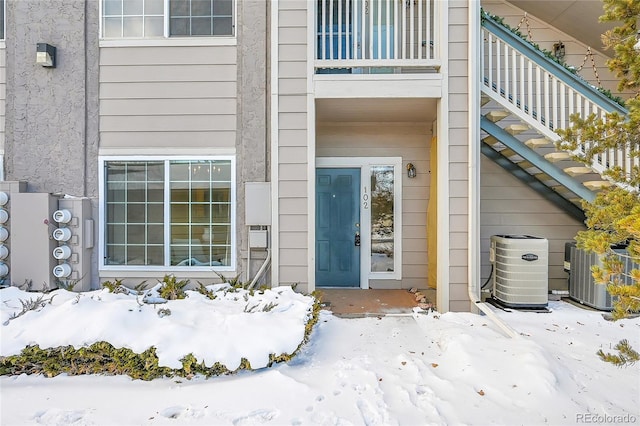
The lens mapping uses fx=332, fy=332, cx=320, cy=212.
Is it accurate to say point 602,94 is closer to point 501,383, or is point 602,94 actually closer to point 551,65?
point 551,65

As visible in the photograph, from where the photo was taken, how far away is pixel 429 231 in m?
5.16

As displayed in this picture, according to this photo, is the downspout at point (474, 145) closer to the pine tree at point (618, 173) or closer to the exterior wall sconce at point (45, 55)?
the pine tree at point (618, 173)

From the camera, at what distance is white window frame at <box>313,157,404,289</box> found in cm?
525

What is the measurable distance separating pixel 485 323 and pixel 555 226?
8.12 feet

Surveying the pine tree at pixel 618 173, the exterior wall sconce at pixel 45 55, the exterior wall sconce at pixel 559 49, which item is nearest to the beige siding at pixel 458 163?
the pine tree at pixel 618 173

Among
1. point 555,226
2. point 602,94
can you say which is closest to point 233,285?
point 555,226

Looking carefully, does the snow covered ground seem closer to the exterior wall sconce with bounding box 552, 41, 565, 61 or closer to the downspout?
the downspout

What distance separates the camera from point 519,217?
5152 mm

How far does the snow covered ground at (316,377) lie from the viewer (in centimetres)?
227

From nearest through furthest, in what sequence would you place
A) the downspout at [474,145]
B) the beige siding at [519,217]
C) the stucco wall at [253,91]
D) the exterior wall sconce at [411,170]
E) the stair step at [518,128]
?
1. the downspout at [474,145]
2. the stair step at [518,128]
3. the stucco wall at [253,91]
4. the beige siding at [519,217]
5. the exterior wall sconce at [411,170]

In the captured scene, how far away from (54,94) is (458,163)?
5.35 metres

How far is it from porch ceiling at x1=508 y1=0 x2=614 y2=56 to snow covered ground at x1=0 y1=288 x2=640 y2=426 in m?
4.34

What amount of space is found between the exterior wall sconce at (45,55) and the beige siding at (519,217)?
624 cm

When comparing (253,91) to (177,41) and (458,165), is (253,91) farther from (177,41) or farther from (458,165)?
(458,165)
